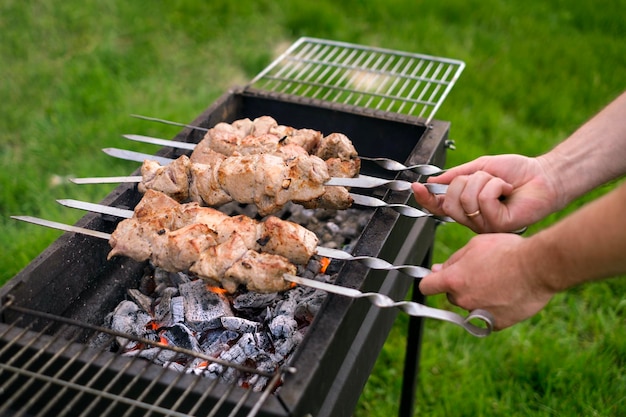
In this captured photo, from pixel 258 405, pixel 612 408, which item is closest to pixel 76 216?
pixel 258 405

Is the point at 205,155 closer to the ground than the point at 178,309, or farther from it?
farther from it

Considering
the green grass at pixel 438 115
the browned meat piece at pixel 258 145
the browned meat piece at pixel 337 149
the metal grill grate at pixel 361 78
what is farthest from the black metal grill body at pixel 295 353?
the green grass at pixel 438 115

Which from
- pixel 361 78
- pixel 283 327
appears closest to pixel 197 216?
pixel 283 327

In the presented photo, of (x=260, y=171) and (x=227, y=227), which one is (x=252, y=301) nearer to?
(x=227, y=227)

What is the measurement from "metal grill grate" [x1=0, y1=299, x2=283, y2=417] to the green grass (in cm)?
201

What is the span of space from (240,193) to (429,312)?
886 mm

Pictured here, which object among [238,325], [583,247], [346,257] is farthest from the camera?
[238,325]

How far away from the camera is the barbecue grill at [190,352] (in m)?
1.61

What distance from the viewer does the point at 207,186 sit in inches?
93.3

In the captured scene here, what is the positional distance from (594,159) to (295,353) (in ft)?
4.24

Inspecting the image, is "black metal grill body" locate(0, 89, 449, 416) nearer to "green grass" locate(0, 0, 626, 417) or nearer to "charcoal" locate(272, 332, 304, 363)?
"charcoal" locate(272, 332, 304, 363)

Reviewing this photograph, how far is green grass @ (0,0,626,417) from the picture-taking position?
3.50m

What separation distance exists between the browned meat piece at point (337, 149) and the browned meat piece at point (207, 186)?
428 millimetres

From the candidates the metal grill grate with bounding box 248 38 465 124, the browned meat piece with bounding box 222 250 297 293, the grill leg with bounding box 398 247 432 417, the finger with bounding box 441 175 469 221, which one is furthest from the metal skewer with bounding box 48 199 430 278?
the grill leg with bounding box 398 247 432 417
